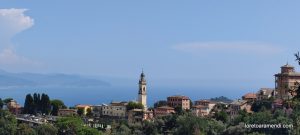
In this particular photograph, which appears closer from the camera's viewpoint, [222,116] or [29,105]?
[222,116]

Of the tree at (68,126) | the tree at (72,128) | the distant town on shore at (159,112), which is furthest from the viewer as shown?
the distant town on shore at (159,112)

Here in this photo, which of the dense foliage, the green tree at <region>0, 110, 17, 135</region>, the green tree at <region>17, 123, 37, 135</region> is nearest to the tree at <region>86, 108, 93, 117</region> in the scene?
the dense foliage

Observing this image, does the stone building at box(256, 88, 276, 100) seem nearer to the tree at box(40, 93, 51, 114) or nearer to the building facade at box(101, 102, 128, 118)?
the building facade at box(101, 102, 128, 118)

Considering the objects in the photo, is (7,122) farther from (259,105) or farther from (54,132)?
(259,105)

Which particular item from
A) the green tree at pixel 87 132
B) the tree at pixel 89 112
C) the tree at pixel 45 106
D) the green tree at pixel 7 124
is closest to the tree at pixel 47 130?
the green tree at pixel 87 132

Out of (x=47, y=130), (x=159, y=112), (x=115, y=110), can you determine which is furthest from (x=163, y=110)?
(x=47, y=130)

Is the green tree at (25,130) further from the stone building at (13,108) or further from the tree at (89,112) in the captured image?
the stone building at (13,108)

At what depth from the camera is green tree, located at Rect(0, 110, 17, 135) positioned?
39281 mm

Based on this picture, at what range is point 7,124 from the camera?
1590 inches

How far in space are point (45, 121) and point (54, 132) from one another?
6.18m

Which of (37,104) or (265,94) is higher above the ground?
(265,94)

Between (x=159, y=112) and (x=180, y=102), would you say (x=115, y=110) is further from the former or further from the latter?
(x=180, y=102)

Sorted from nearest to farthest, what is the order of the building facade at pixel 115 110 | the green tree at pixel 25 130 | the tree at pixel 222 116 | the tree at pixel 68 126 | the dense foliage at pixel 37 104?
the green tree at pixel 25 130 < the tree at pixel 68 126 < the tree at pixel 222 116 < the building facade at pixel 115 110 < the dense foliage at pixel 37 104

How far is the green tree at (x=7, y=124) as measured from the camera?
39281 millimetres
